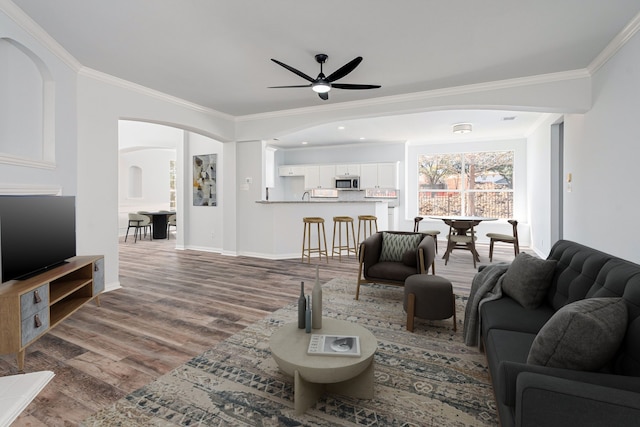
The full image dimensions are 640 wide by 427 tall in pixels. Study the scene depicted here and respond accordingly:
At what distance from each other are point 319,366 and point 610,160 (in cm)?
384

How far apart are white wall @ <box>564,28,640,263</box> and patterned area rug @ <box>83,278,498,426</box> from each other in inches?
82.5

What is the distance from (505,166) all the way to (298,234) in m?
5.93

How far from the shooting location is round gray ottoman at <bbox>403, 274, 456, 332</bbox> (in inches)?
113

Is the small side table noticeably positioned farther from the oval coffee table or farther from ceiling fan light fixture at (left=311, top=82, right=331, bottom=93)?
ceiling fan light fixture at (left=311, top=82, right=331, bottom=93)

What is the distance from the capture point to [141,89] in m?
4.64

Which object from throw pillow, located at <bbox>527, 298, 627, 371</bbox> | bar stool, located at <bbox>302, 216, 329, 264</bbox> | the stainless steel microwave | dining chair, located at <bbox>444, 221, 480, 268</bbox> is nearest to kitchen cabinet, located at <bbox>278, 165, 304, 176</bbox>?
the stainless steel microwave

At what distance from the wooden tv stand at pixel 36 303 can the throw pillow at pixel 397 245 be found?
3311mm

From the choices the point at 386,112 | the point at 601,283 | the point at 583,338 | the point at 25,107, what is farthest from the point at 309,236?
the point at 583,338

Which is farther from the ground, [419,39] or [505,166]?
[419,39]

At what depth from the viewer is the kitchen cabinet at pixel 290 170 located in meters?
9.96

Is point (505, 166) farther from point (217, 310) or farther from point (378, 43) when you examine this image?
point (217, 310)

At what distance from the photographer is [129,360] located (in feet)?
8.12

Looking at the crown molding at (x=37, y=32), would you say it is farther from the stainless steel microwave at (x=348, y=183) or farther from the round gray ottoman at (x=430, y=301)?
the stainless steel microwave at (x=348, y=183)

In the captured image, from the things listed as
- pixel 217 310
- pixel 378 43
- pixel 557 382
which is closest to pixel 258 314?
pixel 217 310
